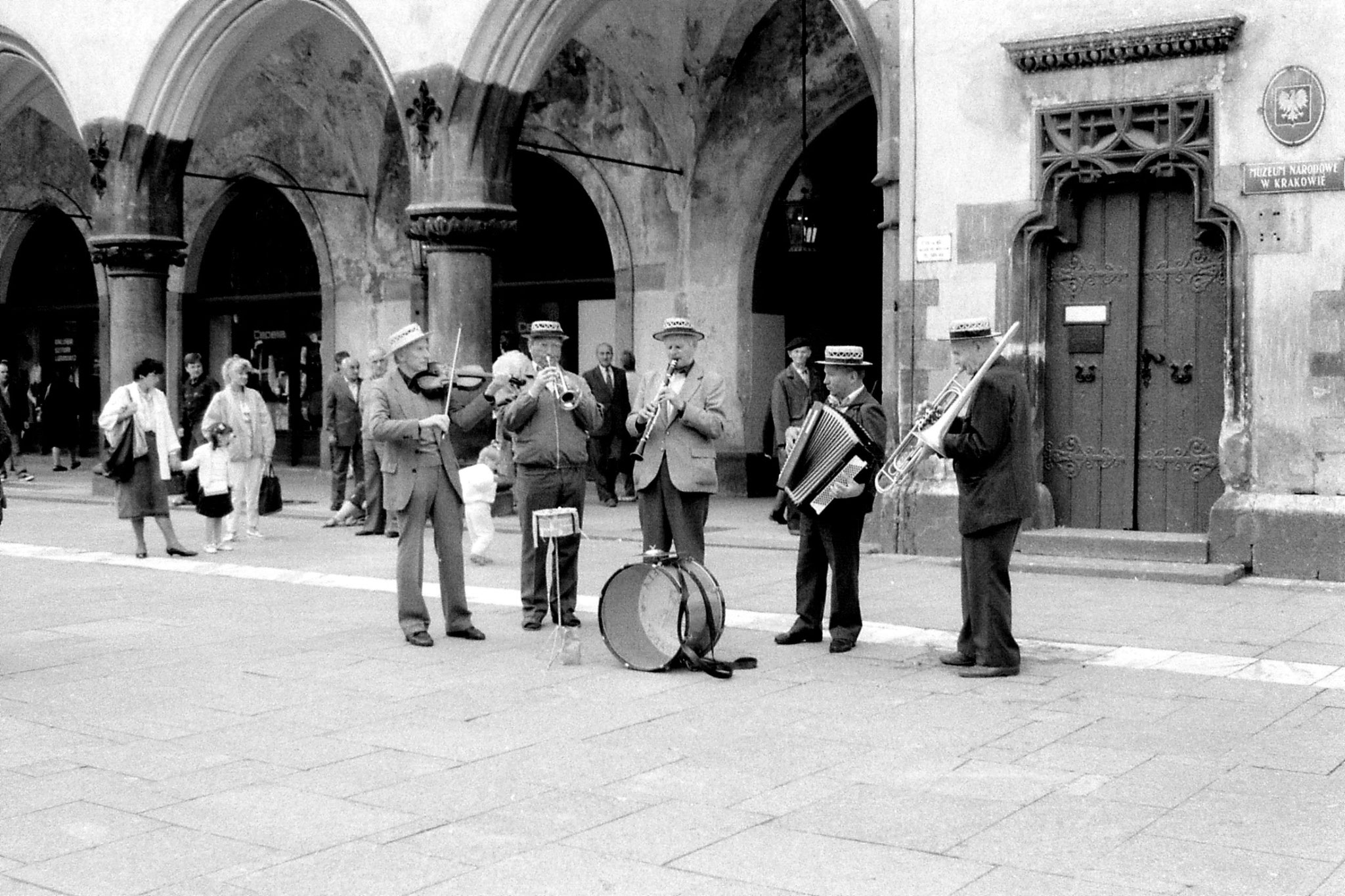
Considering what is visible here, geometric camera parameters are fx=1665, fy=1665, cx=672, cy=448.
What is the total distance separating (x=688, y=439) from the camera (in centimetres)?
837

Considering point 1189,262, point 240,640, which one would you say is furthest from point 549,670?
point 1189,262

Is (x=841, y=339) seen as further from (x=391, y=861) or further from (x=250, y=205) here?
(x=391, y=861)

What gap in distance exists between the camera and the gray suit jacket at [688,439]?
27.3 feet

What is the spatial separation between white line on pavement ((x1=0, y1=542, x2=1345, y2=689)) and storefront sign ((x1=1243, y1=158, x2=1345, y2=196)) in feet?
12.9

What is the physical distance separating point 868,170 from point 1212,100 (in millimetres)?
7237

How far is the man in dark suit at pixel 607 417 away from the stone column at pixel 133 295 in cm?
490

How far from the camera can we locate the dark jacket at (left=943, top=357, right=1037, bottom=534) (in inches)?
297

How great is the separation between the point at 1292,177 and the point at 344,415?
8186mm

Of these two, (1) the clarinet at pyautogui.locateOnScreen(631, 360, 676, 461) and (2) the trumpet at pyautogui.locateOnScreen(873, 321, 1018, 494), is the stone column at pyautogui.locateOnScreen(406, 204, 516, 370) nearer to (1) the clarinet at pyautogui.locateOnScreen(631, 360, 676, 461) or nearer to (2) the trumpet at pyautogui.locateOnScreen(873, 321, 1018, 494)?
(1) the clarinet at pyautogui.locateOnScreen(631, 360, 676, 461)

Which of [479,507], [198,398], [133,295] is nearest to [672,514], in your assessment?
[479,507]

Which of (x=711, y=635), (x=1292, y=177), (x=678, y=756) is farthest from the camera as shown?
(x=1292, y=177)

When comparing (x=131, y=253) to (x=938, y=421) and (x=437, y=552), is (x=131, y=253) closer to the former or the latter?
(x=437, y=552)

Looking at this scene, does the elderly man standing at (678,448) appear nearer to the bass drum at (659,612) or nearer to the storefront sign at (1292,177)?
the bass drum at (659,612)

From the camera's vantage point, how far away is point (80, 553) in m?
13.0
